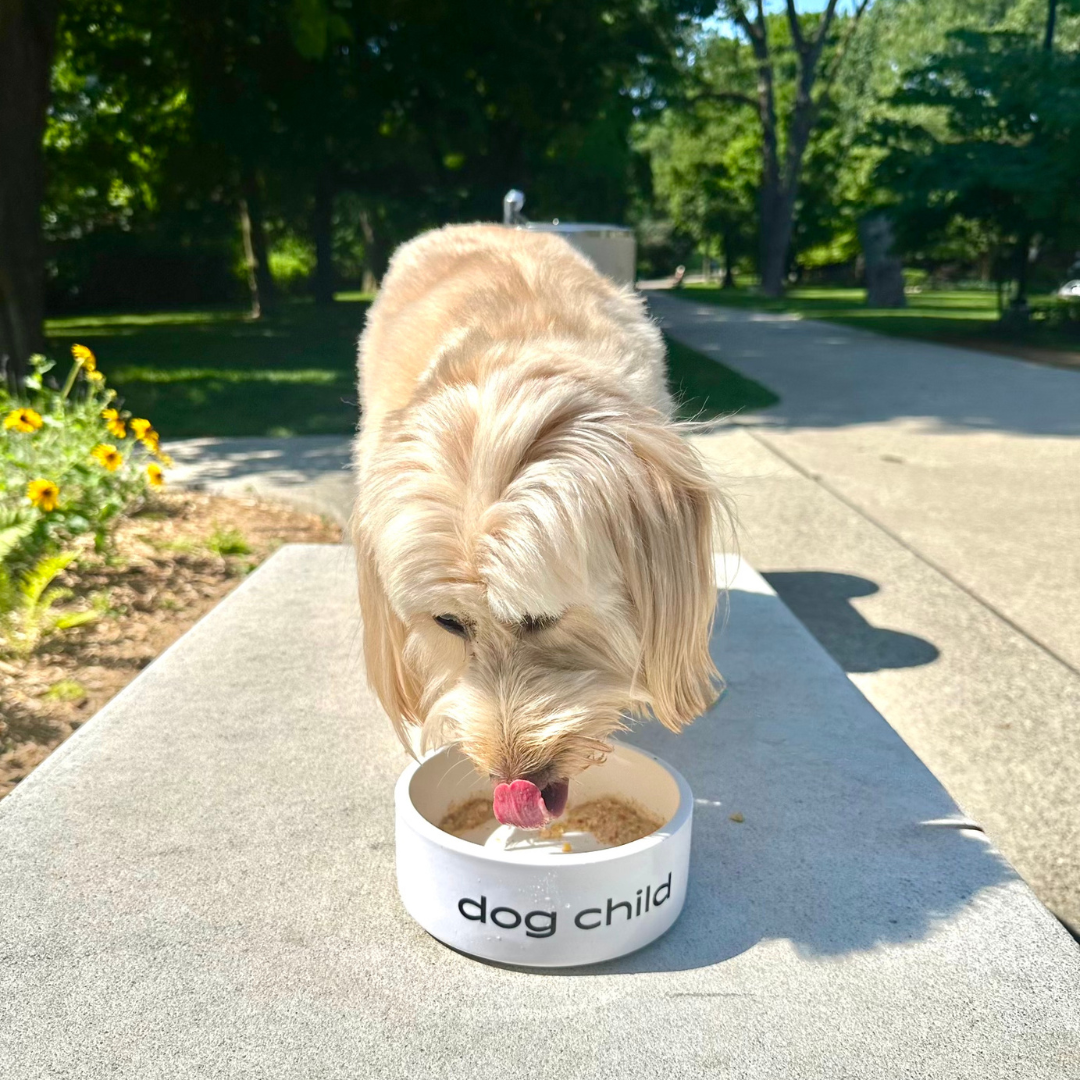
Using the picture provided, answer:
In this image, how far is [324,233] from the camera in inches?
1091

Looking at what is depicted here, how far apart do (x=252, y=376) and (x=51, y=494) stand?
10710mm

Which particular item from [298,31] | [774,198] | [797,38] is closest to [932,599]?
[298,31]

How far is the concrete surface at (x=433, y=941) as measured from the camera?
6.93 feet

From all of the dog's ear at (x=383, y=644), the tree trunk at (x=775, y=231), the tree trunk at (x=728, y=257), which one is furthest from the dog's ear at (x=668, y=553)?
the tree trunk at (x=728, y=257)

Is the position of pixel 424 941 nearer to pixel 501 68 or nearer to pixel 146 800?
pixel 146 800

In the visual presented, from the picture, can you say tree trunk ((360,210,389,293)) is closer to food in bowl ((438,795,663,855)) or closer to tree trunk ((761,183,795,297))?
tree trunk ((761,183,795,297))

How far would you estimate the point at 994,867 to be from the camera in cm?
277

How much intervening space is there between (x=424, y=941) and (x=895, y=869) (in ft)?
4.06

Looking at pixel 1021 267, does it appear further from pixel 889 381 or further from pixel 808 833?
pixel 808 833

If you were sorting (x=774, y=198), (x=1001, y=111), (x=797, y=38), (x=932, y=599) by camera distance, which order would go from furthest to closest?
1. (x=774, y=198)
2. (x=797, y=38)
3. (x=1001, y=111)
4. (x=932, y=599)

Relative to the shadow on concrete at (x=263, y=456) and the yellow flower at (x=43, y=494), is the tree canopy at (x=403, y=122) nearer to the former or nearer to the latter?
the shadow on concrete at (x=263, y=456)

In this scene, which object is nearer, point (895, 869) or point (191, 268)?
point (895, 869)

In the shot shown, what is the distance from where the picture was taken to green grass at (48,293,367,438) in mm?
11195

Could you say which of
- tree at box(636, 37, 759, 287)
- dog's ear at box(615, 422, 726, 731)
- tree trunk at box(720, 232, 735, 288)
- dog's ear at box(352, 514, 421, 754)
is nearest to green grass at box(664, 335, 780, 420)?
dog's ear at box(352, 514, 421, 754)
